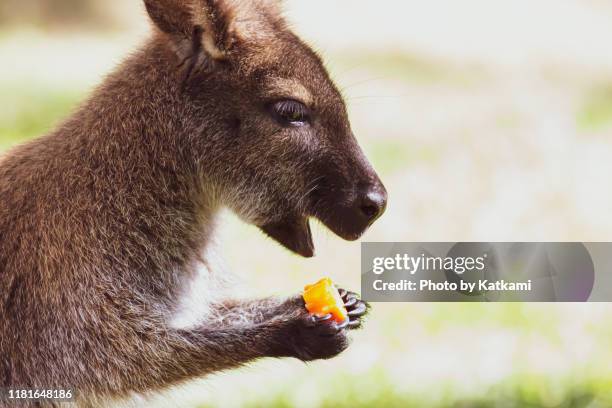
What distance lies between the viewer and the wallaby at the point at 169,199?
12.4 ft

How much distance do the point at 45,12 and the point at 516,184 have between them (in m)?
7.49

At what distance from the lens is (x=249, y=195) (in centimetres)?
399

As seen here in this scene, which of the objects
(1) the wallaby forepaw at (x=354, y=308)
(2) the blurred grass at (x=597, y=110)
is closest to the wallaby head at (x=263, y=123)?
(1) the wallaby forepaw at (x=354, y=308)

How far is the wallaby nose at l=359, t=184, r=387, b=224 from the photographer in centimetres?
391

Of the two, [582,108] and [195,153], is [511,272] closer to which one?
[195,153]

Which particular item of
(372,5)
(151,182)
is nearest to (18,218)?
(151,182)

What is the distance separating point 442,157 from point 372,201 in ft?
16.9

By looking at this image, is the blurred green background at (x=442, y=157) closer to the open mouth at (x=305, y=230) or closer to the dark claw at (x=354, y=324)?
the open mouth at (x=305, y=230)

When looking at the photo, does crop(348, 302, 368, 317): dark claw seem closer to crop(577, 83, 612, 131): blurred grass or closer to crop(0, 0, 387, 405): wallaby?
crop(0, 0, 387, 405): wallaby

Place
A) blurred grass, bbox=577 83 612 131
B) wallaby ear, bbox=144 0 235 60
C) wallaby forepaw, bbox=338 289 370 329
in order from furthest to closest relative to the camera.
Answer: blurred grass, bbox=577 83 612 131 < wallaby forepaw, bbox=338 289 370 329 < wallaby ear, bbox=144 0 235 60

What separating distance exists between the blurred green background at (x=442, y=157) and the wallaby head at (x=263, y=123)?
1.14 ft

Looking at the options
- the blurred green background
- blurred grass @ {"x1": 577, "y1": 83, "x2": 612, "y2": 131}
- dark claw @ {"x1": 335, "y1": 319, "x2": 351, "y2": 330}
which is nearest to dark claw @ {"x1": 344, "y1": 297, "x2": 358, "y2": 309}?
dark claw @ {"x1": 335, "y1": 319, "x2": 351, "y2": 330}

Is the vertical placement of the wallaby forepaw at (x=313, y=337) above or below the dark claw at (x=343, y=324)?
below

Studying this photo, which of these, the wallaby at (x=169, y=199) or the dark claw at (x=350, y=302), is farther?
the dark claw at (x=350, y=302)
